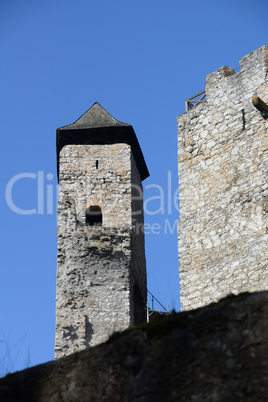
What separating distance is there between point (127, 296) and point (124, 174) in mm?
3409

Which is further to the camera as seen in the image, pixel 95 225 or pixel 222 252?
pixel 95 225

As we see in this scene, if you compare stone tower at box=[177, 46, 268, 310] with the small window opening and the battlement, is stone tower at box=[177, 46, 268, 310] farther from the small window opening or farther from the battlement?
the small window opening

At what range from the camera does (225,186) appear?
12938 mm

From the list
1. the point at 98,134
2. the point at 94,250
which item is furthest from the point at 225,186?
the point at 98,134

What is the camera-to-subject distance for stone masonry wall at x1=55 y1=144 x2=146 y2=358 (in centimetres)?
1617

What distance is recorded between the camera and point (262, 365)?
529 centimetres

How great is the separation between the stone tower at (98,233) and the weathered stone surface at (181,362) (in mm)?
9238

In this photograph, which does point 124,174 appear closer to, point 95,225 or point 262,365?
point 95,225

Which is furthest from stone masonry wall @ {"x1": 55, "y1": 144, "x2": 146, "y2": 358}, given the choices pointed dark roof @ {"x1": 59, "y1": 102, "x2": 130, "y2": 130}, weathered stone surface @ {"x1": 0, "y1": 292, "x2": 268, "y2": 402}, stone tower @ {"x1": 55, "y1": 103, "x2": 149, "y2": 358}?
weathered stone surface @ {"x1": 0, "y1": 292, "x2": 268, "y2": 402}

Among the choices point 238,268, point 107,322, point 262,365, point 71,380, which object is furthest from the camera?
point 107,322

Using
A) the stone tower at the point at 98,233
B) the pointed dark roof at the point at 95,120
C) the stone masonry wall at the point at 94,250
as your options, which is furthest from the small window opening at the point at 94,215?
the pointed dark roof at the point at 95,120

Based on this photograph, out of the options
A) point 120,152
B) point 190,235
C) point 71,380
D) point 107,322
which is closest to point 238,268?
point 190,235

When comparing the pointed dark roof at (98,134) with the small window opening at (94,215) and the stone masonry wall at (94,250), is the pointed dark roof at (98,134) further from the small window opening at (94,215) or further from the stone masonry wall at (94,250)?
the small window opening at (94,215)

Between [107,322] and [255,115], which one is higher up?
[255,115]
